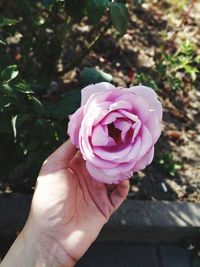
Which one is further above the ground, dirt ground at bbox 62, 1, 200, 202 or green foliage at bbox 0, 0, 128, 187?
green foliage at bbox 0, 0, 128, 187

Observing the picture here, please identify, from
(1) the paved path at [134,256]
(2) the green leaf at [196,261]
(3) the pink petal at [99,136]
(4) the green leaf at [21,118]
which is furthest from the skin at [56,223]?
(2) the green leaf at [196,261]

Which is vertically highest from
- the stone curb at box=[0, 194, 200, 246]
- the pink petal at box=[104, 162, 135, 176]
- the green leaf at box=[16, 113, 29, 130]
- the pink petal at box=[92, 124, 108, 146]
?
the pink petal at box=[92, 124, 108, 146]

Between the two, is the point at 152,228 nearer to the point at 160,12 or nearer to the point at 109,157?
the point at 109,157

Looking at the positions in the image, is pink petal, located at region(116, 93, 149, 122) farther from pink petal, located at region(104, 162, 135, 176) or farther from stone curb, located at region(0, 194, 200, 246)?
stone curb, located at region(0, 194, 200, 246)

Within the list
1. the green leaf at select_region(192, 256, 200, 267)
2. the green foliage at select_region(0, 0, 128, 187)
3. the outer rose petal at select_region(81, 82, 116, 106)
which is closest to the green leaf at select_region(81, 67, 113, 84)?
the green foliage at select_region(0, 0, 128, 187)

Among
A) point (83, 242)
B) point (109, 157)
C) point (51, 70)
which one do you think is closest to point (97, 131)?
point (109, 157)

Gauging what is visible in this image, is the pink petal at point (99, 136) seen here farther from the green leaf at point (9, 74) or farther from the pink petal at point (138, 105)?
the green leaf at point (9, 74)

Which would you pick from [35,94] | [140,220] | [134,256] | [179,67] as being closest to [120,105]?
[35,94]
